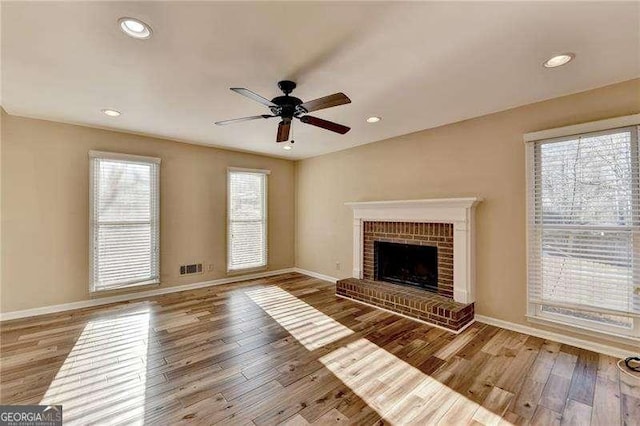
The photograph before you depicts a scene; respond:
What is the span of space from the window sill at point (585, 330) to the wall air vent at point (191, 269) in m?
4.82

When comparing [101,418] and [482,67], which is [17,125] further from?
[482,67]

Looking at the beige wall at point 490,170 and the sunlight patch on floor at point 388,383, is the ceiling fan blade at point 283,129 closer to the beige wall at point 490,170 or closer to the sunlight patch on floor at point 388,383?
the sunlight patch on floor at point 388,383

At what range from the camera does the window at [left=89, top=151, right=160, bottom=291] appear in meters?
4.08

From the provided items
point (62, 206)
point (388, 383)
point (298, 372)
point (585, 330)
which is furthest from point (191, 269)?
point (585, 330)

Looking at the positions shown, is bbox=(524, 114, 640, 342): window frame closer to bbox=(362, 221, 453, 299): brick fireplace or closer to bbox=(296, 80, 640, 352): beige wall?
bbox=(296, 80, 640, 352): beige wall

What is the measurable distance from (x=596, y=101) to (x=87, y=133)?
20.0 ft

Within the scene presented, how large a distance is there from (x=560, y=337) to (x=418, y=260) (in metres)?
1.76

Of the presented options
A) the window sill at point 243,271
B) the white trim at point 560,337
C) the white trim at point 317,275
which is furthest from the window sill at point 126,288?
the white trim at point 560,337

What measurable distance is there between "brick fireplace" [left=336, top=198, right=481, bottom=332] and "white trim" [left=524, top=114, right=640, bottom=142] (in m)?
0.89

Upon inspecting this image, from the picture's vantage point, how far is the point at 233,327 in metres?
3.31

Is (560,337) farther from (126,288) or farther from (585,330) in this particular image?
(126,288)

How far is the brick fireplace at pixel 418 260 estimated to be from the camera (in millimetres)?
3531

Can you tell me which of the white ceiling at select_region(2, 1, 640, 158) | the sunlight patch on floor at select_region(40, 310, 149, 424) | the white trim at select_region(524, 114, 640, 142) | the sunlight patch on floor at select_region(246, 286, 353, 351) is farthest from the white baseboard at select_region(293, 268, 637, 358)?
the sunlight patch on floor at select_region(40, 310, 149, 424)

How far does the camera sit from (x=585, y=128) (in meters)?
2.76
